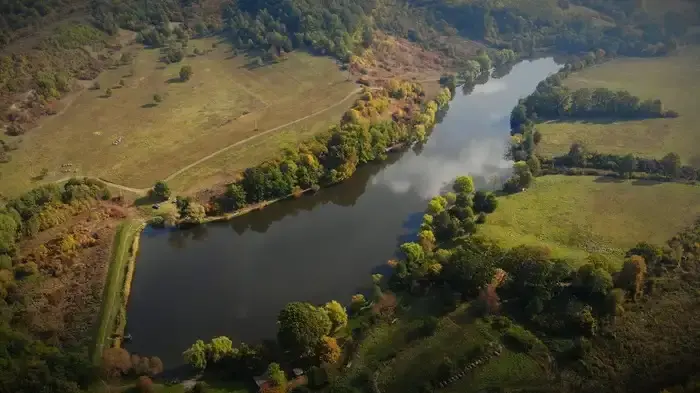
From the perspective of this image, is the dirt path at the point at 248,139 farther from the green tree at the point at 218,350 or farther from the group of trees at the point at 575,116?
the green tree at the point at 218,350

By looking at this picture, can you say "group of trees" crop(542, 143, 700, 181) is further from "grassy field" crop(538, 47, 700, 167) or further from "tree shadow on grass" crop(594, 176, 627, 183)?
"grassy field" crop(538, 47, 700, 167)

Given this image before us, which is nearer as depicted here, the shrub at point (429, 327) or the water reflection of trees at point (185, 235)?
the shrub at point (429, 327)

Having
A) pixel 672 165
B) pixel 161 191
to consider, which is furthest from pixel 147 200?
pixel 672 165

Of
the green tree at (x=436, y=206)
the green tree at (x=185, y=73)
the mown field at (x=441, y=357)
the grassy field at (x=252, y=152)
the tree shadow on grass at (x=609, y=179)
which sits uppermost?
the green tree at (x=185, y=73)

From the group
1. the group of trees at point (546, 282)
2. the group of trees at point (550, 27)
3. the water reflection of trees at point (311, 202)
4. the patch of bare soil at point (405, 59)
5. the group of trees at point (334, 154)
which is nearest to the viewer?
the group of trees at point (546, 282)

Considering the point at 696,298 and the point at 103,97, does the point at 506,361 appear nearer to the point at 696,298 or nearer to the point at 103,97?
the point at 696,298

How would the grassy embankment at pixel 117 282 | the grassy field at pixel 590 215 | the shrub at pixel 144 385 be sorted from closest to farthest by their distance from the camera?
the shrub at pixel 144 385 → the grassy embankment at pixel 117 282 → the grassy field at pixel 590 215

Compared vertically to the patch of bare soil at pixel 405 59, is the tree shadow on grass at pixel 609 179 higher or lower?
lower

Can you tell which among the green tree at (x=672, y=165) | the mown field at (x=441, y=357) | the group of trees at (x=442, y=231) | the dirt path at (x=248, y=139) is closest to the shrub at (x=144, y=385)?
the mown field at (x=441, y=357)

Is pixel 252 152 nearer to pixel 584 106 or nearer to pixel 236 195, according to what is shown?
pixel 236 195
